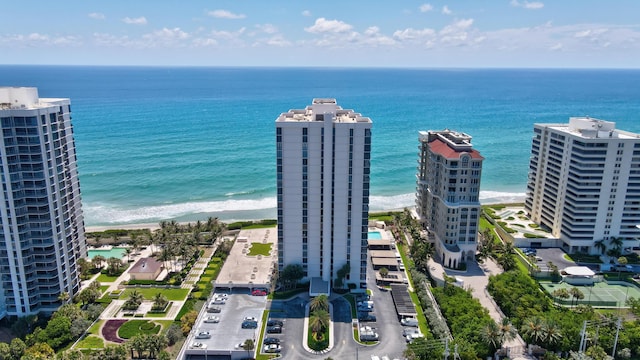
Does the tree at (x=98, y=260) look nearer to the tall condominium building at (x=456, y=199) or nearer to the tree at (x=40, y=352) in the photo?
the tree at (x=40, y=352)

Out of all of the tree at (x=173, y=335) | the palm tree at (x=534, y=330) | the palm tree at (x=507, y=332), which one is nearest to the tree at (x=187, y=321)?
the tree at (x=173, y=335)

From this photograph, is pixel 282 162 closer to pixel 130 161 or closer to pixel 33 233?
pixel 33 233

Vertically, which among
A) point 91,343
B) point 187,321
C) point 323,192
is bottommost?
point 91,343

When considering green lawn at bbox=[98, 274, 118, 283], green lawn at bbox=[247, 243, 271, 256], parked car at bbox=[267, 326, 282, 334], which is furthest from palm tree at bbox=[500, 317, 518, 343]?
green lawn at bbox=[98, 274, 118, 283]

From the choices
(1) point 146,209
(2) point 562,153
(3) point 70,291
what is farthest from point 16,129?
(2) point 562,153

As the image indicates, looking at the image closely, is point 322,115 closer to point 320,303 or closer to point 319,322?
point 320,303

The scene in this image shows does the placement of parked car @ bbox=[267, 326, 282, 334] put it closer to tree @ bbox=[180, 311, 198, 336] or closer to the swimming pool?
tree @ bbox=[180, 311, 198, 336]

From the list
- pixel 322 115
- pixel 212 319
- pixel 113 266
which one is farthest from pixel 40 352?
pixel 322 115
